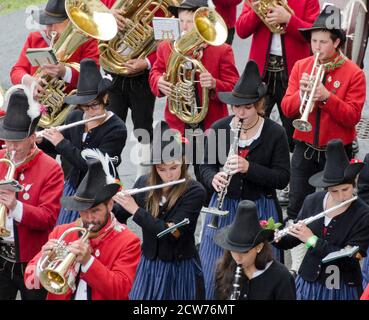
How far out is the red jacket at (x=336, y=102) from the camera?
386 inches

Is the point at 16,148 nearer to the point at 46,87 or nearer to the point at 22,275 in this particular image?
the point at 22,275

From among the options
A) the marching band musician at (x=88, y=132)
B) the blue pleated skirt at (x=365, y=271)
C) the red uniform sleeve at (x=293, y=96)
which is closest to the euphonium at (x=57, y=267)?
the marching band musician at (x=88, y=132)

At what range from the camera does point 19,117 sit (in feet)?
29.5

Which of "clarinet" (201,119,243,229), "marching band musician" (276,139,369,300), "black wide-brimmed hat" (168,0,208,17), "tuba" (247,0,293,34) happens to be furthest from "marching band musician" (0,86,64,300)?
"tuba" (247,0,293,34)

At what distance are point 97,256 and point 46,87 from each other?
3.37 m

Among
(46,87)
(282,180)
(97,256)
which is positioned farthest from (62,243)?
(46,87)

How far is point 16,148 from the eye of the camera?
8.93 m

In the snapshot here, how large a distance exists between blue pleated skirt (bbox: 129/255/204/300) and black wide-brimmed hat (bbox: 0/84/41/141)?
1.34 meters

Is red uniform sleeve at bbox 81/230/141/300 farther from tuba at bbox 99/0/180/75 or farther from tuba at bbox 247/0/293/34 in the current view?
tuba at bbox 99/0/180/75

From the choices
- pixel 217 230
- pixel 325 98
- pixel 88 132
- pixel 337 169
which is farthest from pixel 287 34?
pixel 337 169

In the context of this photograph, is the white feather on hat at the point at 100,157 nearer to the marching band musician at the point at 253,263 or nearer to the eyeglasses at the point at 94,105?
the eyeglasses at the point at 94,105

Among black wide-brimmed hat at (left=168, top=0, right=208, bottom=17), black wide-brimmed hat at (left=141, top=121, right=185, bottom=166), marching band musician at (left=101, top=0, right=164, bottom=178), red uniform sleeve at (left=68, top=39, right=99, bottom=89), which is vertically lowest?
marching band musician at (left=101, top=0, right=164, bottom=178)

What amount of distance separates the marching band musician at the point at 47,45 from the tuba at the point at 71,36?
0.27 ft

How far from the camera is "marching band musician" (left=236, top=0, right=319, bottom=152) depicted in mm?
10773
